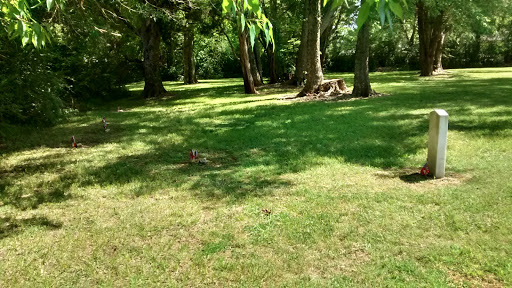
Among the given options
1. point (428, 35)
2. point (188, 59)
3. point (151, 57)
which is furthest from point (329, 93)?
point (188, 59)

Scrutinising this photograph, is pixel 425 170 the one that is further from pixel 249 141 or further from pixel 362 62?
pixel 362 62

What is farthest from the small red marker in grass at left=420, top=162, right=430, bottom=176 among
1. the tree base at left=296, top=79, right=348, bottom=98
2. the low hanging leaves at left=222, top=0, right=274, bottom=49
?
the tree base at left=296, top=79, right=348, bottom=98

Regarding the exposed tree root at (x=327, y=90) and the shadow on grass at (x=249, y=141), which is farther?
the exposed tree root at (x=327, y=90)

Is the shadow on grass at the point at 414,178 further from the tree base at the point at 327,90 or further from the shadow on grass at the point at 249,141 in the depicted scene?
the tree base at the point at 327,90

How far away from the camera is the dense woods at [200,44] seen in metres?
4.82

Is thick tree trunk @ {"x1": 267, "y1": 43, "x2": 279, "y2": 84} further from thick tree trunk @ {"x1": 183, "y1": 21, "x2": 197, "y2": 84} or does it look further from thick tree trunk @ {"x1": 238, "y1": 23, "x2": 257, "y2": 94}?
thick tree trunk @ {"x1": 238, "y1": 23, "x2": 257, "y2": 94}

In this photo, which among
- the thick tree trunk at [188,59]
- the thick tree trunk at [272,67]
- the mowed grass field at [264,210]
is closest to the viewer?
the mowed grass field at [264,210]

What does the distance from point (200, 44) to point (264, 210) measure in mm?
32289

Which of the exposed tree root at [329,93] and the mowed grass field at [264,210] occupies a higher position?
the exposed tree root at [329,93]

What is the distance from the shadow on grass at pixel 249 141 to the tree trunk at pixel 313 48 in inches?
91.2

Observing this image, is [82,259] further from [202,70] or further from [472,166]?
[202,70]

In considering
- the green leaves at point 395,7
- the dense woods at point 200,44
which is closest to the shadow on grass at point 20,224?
the dense woods at point 200,44

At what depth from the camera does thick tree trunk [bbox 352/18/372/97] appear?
12.7m

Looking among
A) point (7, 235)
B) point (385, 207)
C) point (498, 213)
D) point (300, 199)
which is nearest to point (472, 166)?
point (498, 213)
